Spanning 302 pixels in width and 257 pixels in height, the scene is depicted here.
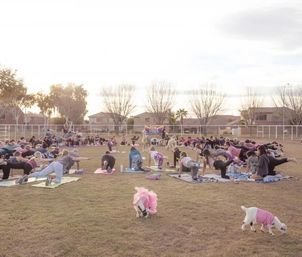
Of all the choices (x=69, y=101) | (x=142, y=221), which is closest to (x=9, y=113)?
(x=69, y=101)

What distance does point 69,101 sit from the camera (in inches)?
2623

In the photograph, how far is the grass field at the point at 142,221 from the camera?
6410mm

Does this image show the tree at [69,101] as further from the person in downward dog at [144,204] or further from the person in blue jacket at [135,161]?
the person in downward dog at [144,204]

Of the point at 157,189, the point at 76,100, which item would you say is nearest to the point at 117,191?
the point at 157,189

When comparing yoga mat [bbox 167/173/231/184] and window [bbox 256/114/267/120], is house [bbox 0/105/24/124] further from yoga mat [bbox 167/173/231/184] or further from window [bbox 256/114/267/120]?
window [bbox 256/114/267/120]

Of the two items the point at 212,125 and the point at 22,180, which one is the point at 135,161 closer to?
the point at 22,180

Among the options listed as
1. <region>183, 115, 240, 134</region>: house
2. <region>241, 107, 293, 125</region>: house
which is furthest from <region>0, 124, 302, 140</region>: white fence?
<region>241, 107, 293, 125</region>: house

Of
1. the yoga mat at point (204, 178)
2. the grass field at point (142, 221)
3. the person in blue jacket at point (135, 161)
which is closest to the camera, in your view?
the grass field at point (142, 221)

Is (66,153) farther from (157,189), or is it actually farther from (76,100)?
(76,100)

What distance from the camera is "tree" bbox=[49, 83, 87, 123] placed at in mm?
66500

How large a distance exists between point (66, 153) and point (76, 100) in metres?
54.4

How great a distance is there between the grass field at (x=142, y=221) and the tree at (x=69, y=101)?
55621 mm

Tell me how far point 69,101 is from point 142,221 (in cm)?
6045

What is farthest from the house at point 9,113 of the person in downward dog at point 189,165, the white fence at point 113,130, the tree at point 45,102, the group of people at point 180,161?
the person in downward dog at point 189,165
